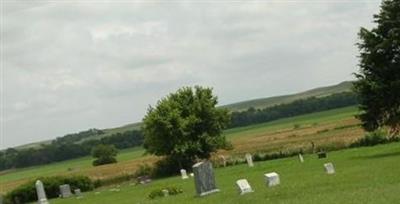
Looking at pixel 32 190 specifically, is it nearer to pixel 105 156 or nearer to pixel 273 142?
pixel 273 142

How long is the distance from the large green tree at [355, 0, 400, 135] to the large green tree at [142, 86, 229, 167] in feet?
89.2

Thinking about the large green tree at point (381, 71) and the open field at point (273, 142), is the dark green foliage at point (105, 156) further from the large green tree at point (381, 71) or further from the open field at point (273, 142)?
the large green tree at point (381, 71)

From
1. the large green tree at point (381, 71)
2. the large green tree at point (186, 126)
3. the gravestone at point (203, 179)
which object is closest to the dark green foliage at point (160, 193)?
the gravestone at point (203, 179)

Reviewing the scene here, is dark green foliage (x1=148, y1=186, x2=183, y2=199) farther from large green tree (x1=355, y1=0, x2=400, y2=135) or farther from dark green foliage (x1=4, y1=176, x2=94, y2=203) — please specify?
dark green foliage (x1=4, y1=176, x2=94, y2=203)

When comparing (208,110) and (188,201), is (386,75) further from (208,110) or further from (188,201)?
(208,110)

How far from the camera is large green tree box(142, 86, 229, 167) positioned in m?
67.7

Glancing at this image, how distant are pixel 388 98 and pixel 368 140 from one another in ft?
72.8

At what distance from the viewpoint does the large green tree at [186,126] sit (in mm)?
67688

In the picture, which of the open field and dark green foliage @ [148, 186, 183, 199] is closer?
dark green foliage @ [148, 186, 183, 199]

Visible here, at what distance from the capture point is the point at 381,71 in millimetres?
41656

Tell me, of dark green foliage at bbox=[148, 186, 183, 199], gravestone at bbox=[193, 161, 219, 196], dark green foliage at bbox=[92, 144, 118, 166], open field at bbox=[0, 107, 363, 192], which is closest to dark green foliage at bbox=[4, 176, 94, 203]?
open field at bbox=[0, 107, 363, 192]

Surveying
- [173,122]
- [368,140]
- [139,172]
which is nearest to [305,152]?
[368,140]

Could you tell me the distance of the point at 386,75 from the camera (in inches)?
1639

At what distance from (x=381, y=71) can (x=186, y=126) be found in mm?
28958
